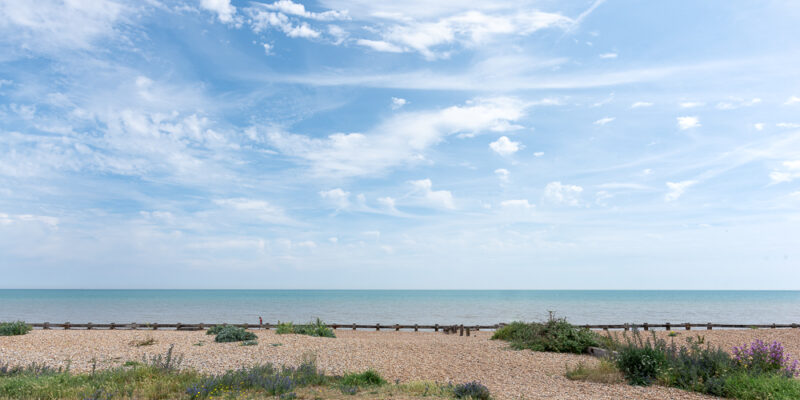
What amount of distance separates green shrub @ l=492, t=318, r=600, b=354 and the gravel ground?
30.0 inches

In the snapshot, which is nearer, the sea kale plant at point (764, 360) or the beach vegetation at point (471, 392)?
the beach vegetation at point (471, 392)

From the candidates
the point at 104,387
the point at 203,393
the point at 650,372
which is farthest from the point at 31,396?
the point at 650,372

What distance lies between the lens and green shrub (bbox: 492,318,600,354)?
54.5 ft

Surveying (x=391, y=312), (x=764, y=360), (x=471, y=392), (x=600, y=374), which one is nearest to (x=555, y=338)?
(x=600, y=374)

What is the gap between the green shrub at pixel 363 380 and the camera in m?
9.95

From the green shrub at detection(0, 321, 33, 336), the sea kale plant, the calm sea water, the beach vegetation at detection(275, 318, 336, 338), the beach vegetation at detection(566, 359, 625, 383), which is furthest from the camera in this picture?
the calm sea water

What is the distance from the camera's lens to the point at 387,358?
14648 mm

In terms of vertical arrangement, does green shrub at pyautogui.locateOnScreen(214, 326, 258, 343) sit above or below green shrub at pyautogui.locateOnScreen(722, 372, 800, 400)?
below

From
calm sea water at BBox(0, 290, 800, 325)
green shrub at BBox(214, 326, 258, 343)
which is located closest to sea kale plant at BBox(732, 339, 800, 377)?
green shrub at BBox(214, 326, 258, 343)

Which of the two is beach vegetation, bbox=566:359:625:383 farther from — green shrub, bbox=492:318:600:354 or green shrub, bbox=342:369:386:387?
green shrub, bbox=342:369:386:387

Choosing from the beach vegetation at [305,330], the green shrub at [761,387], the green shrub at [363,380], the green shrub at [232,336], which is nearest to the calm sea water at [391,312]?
the beach vegetation at [305,330]

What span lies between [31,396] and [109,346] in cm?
1071

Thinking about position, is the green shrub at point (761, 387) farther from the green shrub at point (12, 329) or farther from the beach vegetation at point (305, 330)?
the green shrub at point (12, 329)

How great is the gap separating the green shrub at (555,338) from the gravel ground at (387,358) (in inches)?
30.0
